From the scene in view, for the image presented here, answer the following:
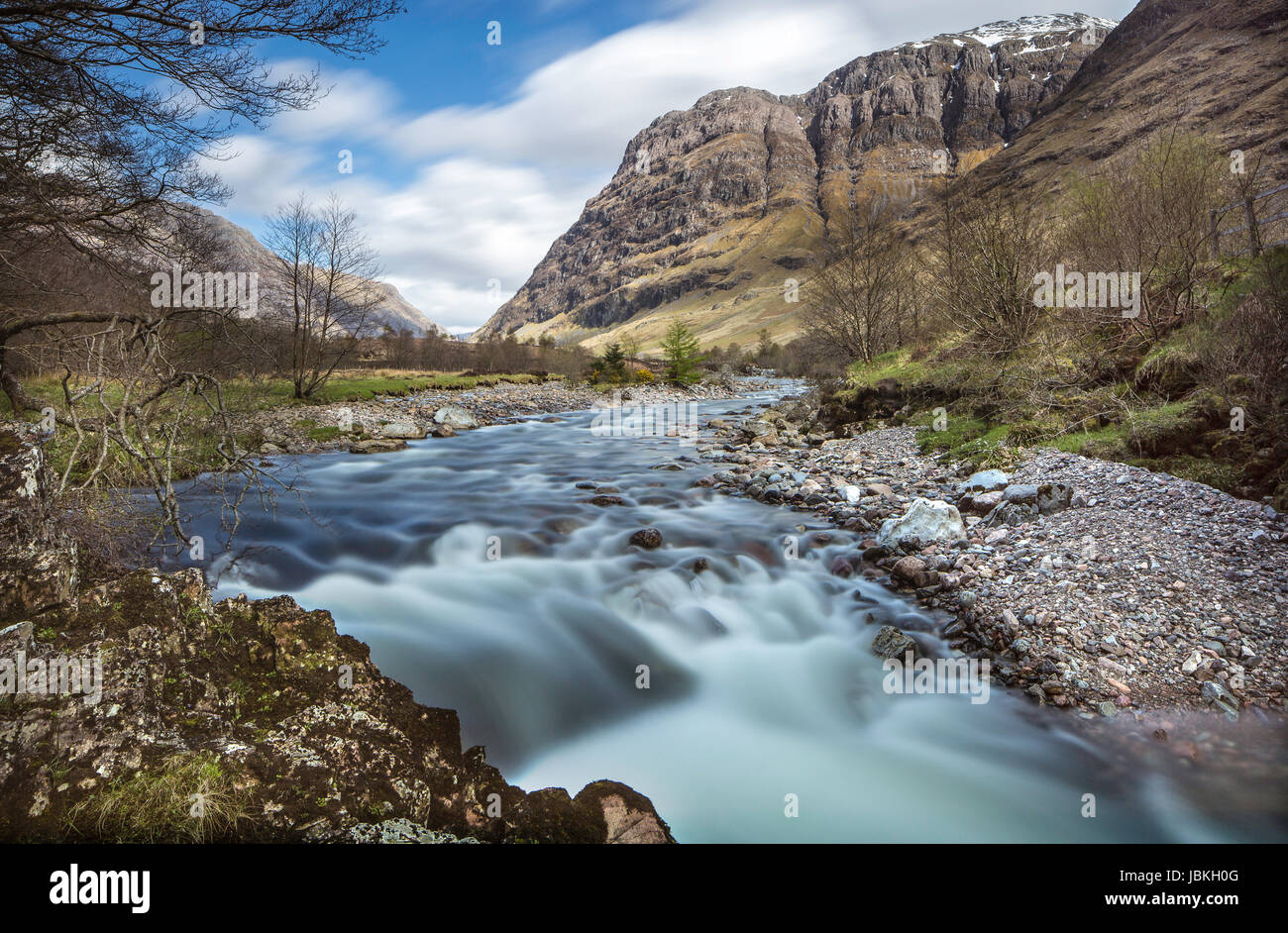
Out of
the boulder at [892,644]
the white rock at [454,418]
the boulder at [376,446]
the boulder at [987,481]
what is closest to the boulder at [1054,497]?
the boulder at [987,481]

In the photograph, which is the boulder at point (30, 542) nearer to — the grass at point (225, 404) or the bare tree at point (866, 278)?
the grass at point (225, 404)

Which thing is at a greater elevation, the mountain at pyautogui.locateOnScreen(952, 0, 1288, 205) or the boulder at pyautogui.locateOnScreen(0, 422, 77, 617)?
the mountain at pyautogui.locateOnScreen(952, 0, 1288, 205)

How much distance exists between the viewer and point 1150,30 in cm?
17500

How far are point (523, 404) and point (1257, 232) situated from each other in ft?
106

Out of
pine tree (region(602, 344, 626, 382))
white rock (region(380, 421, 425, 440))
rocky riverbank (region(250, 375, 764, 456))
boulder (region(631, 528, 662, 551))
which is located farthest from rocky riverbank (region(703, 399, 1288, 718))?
pine tree (region(602, 344, 626, 382))

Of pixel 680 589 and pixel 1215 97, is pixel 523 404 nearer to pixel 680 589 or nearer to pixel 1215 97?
pixel 680 589

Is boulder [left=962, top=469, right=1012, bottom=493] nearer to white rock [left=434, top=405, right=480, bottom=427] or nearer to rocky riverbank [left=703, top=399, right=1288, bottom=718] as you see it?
rocky riverbank [left=703, top=399, right=1288, bottom=718]

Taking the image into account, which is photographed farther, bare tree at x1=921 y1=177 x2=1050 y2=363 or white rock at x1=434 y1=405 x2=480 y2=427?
white rock at x1=434 y1=405 x2=480 y2=427

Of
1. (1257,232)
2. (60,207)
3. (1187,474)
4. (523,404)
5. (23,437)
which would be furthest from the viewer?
(523,404)

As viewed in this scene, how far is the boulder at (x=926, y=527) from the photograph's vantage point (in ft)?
26.8

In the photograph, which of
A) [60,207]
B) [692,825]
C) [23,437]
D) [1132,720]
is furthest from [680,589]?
[60,207]

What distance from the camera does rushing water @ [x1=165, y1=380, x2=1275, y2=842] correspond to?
4.55 m

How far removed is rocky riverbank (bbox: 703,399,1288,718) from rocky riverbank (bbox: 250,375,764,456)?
48.3 ft
